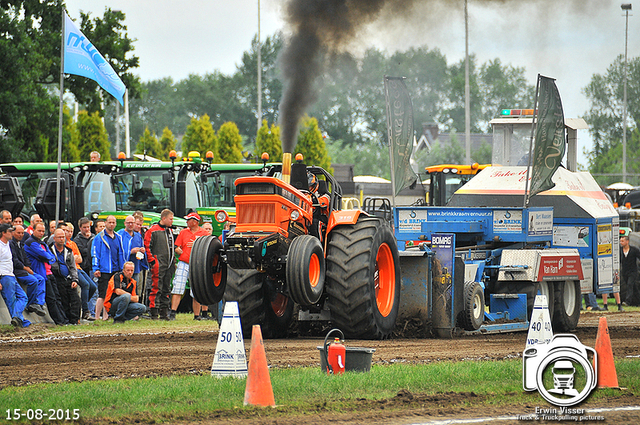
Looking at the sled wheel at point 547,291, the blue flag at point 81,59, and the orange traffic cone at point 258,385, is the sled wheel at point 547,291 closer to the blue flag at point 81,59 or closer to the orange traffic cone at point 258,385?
the orange traffic cone at point 258,385

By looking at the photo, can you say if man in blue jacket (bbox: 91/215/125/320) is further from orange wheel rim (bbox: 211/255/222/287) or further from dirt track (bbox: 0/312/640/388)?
orange wheel rim (bbox: 211/255/222/287)

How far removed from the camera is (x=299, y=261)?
33.1ft

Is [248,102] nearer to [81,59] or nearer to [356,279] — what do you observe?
[81,59]

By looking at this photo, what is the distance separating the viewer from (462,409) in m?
6.96

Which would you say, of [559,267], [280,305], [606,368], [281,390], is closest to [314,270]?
[280,305]

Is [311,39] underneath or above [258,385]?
above

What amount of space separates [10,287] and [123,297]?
7.70 ft

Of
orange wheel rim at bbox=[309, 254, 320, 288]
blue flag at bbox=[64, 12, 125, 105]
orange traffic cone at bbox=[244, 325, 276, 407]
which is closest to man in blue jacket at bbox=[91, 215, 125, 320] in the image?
blue flag at bbox=[64, 12, 125, 105]

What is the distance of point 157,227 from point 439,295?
6.17 meters

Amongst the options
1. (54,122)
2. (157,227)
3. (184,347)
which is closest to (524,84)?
(54,122)

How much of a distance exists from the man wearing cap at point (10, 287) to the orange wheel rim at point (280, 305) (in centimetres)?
393

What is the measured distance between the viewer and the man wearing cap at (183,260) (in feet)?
52.3

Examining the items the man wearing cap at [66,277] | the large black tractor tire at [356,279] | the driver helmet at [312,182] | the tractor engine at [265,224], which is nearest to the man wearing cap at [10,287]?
the man wearing cap at [66,277]

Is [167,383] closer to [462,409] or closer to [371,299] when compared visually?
[462,409]
